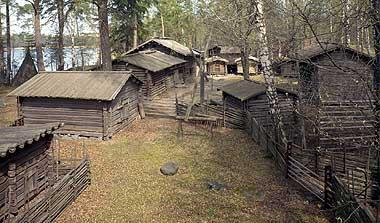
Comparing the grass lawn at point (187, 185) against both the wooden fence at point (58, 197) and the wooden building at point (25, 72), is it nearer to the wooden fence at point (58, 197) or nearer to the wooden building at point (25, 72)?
the wooden fence at point (58, 197)

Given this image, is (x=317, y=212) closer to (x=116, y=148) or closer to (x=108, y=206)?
(x=108, y=206)

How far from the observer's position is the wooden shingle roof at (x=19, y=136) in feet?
34.9

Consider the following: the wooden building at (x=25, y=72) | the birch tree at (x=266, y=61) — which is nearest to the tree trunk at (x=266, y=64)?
the birch tree at (x=266, y=61)

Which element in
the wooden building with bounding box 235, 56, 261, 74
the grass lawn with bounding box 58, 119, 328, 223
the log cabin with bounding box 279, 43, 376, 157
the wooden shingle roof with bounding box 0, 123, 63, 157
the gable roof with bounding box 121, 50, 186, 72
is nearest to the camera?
the wooden shingle roof with bounding box 0, 123, 63, 157

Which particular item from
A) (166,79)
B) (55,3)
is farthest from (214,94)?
(55,3)

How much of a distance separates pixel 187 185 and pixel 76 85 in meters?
12.1

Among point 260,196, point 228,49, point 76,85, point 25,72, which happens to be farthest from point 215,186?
point 228,49

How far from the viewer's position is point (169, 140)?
22.5 metres

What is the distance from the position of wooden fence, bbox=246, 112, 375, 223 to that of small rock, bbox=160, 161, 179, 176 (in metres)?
5.02

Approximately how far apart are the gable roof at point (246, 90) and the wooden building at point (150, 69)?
33.3 feet

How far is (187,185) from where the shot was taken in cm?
→ 1581

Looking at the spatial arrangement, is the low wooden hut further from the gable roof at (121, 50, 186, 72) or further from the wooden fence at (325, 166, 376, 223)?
the gable roof at (121, 50, 186, 72)

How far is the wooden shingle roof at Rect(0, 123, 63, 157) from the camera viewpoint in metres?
10.6

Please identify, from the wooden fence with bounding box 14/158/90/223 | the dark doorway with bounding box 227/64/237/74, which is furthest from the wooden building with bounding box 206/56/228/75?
the wooden fence with bounding box 14/158/90/223
